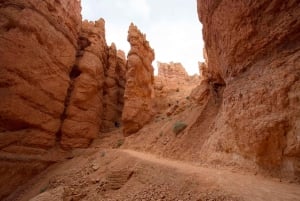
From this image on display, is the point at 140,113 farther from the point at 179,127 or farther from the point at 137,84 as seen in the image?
the point at 179,127

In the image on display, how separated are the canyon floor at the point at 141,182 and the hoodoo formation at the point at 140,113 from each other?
5cm

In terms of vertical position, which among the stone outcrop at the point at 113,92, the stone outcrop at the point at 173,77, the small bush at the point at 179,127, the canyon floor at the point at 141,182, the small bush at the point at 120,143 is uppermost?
the stone outcrop at the point at 173,77

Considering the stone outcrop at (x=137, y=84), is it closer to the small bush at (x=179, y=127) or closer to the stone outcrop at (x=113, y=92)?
the stone outcrop at (x=113, y=92)

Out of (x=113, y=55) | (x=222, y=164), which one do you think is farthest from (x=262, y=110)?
(x=113, y=55)

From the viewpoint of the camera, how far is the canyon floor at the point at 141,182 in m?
4.75

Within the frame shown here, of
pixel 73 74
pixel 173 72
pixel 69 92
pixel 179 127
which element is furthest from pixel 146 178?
pixel 173 72

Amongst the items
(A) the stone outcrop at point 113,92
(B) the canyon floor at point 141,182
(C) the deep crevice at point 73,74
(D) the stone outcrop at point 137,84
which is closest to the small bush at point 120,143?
(D) the stone outcrop at point 137,84

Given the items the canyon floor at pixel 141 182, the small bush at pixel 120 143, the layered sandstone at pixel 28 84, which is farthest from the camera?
the small bush at pixel 120 143

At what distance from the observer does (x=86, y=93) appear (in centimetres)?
1593

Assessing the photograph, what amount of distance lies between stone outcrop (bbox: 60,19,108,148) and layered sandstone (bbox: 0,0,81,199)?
81 cm

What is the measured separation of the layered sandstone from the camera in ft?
37.0

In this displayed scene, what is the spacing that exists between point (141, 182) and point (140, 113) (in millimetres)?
9520

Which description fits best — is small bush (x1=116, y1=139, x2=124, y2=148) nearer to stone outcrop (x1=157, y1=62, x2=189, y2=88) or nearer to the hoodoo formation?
the hoodoo formation

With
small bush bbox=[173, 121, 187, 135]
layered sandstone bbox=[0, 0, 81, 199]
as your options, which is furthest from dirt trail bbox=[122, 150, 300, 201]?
layered sandstone bbox=[0, 0, 81, 199]
